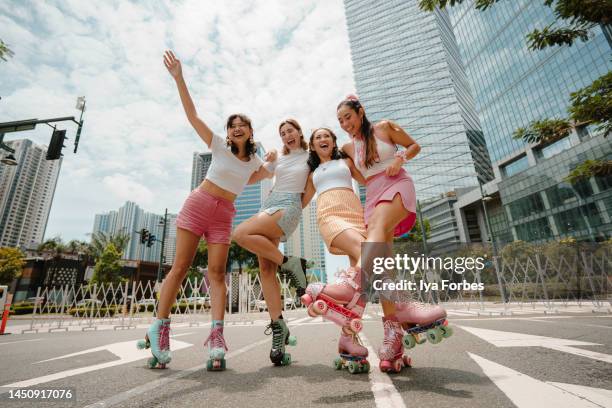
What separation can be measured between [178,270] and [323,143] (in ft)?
Answer: 5.42

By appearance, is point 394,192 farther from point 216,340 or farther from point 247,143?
point 216,340

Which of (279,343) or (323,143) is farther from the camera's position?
(323,143)

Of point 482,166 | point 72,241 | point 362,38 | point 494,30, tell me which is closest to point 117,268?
point 72,241

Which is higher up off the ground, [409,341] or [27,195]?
[27,195]

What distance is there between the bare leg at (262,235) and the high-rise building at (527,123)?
3718cm

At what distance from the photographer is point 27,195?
213ft

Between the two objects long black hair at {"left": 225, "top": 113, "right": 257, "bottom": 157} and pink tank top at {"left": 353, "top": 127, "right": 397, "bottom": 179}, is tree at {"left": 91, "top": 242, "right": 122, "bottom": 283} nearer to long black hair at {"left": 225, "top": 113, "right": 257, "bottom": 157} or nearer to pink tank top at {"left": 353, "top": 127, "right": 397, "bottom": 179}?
long black hair at {"left": 225, "top": 113, "right": 257, "bottom": 157}

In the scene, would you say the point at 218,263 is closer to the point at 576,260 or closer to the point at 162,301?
the point at 162,301

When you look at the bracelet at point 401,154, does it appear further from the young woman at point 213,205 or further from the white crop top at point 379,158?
the young woman at point 213,205

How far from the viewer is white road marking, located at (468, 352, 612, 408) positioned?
114cm

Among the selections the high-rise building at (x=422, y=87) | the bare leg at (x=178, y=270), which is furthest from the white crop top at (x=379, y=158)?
the high-rise building at (x=422, y=87)

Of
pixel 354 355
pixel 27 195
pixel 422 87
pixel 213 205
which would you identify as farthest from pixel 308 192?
pixel 422 87

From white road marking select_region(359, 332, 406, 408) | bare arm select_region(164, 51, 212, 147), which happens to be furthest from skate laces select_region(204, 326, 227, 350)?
bare arm select_region(164, 51, 212, 147)

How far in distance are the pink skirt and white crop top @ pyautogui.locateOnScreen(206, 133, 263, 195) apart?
119cm
